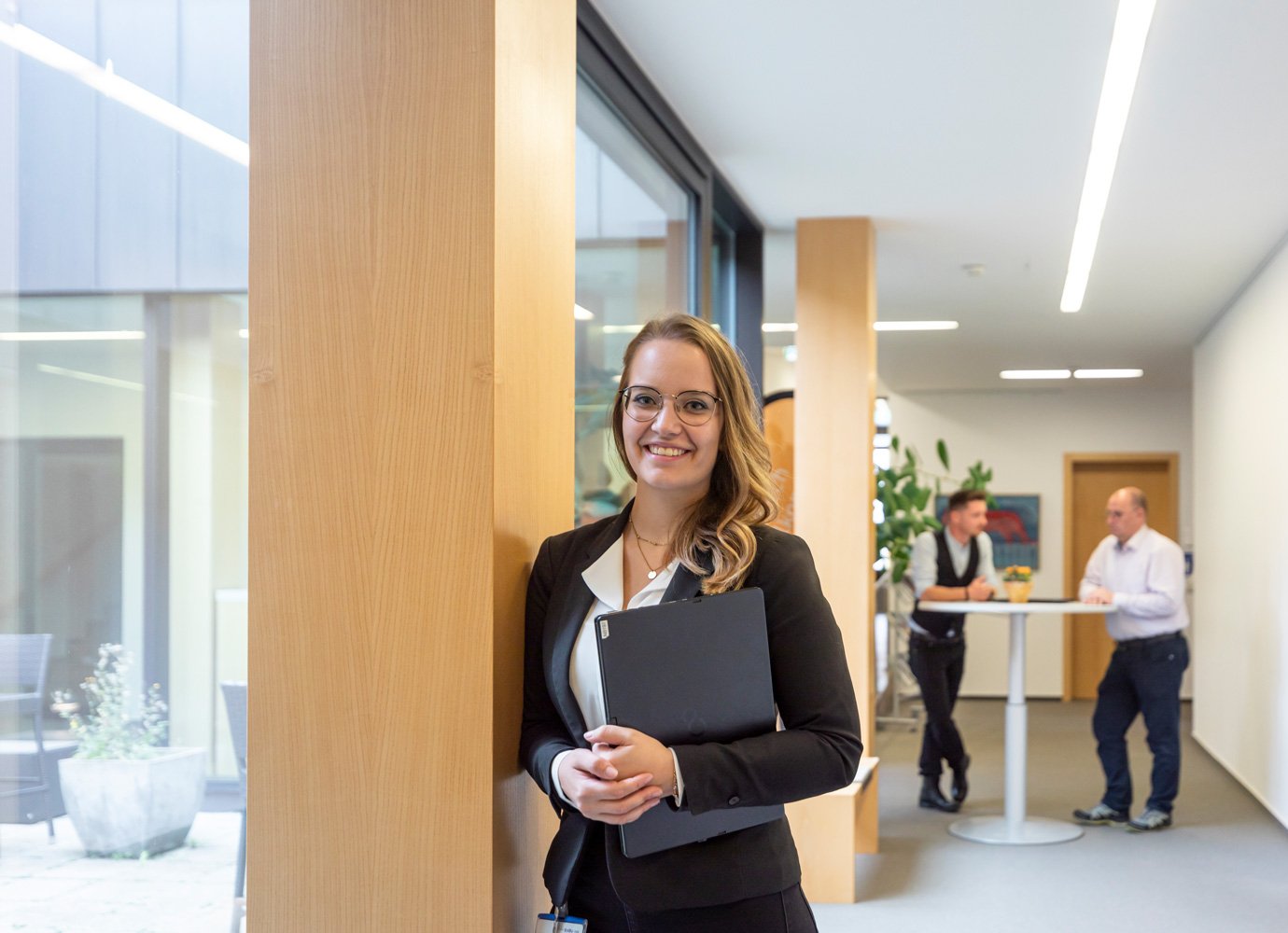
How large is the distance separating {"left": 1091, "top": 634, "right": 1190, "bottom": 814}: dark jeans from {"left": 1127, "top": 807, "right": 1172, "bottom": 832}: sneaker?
32 mm

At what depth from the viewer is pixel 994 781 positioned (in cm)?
779

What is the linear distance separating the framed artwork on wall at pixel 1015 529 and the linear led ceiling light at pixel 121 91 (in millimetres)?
10883

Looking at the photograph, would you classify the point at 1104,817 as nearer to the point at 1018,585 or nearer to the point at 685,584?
the point at 1018,585

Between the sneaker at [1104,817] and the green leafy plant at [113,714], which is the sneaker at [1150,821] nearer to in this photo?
the sneaker at [1104,817]

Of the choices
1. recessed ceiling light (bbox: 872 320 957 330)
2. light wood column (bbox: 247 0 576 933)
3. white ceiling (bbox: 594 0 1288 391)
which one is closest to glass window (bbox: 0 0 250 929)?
light wood column (bbox: 247 0 576 933)

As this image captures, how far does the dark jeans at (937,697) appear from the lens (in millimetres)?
6926

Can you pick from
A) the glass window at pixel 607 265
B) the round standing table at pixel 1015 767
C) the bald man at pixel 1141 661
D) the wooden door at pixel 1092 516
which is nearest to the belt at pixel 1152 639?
the bald man at pixel 1141 661

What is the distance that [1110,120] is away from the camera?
14.3 ft

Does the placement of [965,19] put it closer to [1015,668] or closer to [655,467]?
[655,467]

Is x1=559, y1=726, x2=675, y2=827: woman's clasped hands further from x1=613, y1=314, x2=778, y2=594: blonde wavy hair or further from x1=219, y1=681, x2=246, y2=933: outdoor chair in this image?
x1=219, y1=681, x2=246, y2=933: outdoor chair

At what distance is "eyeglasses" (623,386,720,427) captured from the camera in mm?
1763

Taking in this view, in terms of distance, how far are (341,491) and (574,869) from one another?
0.63 metres

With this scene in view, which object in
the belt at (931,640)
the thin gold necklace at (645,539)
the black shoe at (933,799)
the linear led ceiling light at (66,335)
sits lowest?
the black shoe at (933,799)

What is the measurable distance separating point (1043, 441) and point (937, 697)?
6387mm
